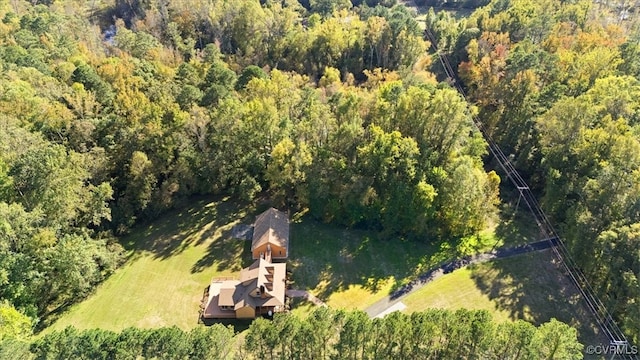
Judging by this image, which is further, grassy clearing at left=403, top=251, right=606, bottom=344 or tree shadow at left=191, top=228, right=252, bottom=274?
tree shadow at left=191, top=228, right=252, bottom=274

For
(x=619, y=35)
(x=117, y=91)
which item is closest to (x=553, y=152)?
(x=619, y=35)

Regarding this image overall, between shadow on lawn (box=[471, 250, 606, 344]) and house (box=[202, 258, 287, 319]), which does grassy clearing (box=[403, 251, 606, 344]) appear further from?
house (box=[202, 258, 287, 319])

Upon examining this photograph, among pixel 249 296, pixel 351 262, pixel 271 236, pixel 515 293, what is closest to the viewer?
pixel 249 296

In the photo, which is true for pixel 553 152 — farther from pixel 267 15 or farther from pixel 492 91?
pixel 267 15

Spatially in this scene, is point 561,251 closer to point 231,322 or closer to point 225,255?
point 231,322

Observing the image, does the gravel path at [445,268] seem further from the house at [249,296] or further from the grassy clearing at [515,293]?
the house at [249,296]

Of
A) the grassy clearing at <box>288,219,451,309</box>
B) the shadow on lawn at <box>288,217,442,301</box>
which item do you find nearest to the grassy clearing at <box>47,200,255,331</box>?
the shadow on lawn at <box>288,217,442,301</box>

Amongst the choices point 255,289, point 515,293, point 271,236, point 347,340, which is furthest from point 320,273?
point 515,293
